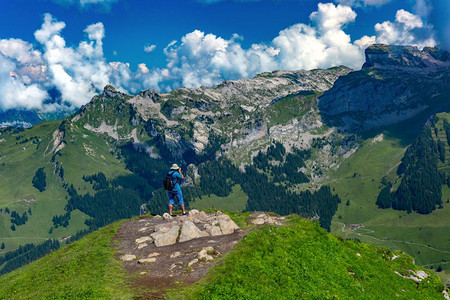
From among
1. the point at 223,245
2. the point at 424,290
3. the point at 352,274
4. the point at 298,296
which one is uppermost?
the point at 223,245

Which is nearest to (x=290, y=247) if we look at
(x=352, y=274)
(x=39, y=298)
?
(x=352, y=274)

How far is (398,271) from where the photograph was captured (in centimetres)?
3597

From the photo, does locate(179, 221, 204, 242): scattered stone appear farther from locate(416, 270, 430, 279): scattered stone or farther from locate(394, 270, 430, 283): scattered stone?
locate(416, 270, 430, 279): scattered stone

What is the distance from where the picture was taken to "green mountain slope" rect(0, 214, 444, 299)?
2353 centimetres

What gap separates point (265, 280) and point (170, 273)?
26.4 ft

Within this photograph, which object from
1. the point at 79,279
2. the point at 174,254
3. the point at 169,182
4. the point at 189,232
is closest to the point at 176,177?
the point at 169,182

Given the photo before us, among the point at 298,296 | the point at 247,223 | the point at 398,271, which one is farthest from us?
the point at 247,223

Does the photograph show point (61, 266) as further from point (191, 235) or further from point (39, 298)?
point (191, 235)

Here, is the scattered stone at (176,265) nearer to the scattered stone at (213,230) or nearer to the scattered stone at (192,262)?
the scattered stone at (192,262)

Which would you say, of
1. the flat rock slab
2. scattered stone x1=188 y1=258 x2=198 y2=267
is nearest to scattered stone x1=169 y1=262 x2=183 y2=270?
the flat rock slab

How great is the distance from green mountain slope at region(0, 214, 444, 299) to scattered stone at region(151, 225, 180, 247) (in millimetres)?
4880

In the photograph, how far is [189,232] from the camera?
37812mm

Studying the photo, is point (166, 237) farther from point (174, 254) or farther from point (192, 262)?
point (192, 262)

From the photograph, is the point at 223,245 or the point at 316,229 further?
the point at 316,229
